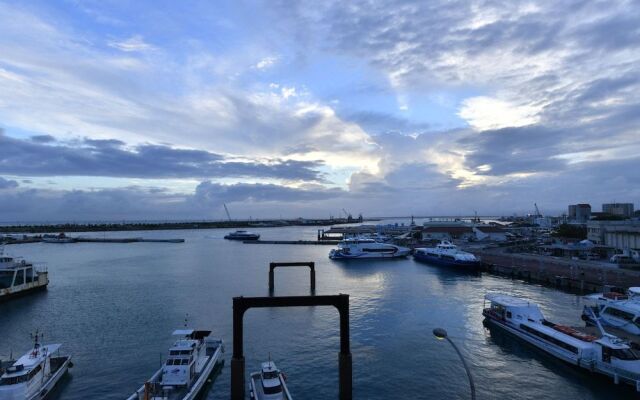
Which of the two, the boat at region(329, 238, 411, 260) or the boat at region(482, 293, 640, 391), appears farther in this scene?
the boat at region(329, 238, 411, 260)

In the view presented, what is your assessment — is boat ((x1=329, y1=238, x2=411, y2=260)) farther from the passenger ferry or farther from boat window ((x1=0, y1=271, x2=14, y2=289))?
the passenger ferry

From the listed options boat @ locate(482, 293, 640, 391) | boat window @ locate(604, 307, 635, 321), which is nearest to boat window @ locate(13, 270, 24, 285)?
boat @ locate(482, 293, 640, 391)

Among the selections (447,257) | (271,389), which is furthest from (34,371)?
(447,257)

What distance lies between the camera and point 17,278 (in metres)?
51.3

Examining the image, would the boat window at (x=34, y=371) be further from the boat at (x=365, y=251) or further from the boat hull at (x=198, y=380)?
the boat at (x=365, y=251)

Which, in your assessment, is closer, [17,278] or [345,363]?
[345,363]

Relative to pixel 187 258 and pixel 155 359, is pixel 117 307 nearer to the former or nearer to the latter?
pixel 155 359

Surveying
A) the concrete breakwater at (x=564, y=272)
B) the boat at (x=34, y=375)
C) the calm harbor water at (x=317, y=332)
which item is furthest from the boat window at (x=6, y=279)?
the concrete breakwater at (x=564, y=272)

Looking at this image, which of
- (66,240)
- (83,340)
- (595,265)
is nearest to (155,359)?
(83,340)

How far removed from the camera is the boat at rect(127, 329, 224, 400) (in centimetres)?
2036

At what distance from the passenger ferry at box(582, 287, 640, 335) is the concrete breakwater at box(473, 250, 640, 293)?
1359 centimetres

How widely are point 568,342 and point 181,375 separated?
23.4 metres

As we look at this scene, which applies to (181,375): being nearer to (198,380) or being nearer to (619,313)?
(198,380)

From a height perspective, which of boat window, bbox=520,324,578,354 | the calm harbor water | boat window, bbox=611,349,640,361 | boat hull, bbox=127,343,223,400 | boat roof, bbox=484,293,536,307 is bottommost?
the calm harbor water
